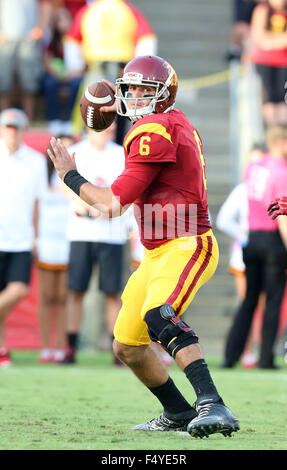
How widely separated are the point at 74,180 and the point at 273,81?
700cm

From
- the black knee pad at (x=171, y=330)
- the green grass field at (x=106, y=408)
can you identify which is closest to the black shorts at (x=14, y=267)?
the green grass field at (x=106, y=408)

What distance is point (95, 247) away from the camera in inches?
342

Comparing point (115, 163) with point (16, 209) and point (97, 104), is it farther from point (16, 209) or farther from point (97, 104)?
point (97, 104)

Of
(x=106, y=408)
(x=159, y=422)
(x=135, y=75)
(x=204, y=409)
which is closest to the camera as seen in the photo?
(x=204, y=409)

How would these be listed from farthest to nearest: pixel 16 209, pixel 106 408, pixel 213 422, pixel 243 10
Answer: pixel 243 10 < pixel 16 209 < pixel 106 408 < pixel 213 422

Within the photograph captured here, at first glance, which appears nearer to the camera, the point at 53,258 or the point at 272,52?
the point at 53,258

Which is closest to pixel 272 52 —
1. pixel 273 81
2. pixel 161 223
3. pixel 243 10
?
pixel 273 81

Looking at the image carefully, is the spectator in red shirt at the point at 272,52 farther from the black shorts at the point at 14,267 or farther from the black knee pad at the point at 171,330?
the black knee pad at the point at 171,330

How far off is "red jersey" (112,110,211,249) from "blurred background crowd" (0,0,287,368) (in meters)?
1.80

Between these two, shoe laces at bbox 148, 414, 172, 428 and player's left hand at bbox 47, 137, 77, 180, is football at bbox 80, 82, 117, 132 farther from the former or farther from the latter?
shoe laces at bbox 148, 414, 172, 428

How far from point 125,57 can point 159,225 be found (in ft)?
21.3

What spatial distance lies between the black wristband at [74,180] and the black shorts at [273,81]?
6.80 metres

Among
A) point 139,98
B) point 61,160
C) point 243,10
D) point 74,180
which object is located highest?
point 243,10

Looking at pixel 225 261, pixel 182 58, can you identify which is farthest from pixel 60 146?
pixel 182 58
